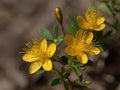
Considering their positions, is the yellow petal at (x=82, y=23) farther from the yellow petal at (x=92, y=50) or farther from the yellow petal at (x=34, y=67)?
the yellow petal at (x=34, y=67)

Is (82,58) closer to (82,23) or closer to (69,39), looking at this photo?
(69,39)

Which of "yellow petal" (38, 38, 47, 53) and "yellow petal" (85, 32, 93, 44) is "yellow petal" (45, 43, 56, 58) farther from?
"yellow petal" (85, 32, 93, 44)

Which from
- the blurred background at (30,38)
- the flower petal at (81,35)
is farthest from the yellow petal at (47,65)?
the blurred background at (30,38)

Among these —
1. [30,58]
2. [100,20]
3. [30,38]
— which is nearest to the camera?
[30,58]

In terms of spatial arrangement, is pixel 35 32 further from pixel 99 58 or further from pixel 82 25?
pixel 82 25

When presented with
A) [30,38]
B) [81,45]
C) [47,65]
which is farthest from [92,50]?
[30,38]
